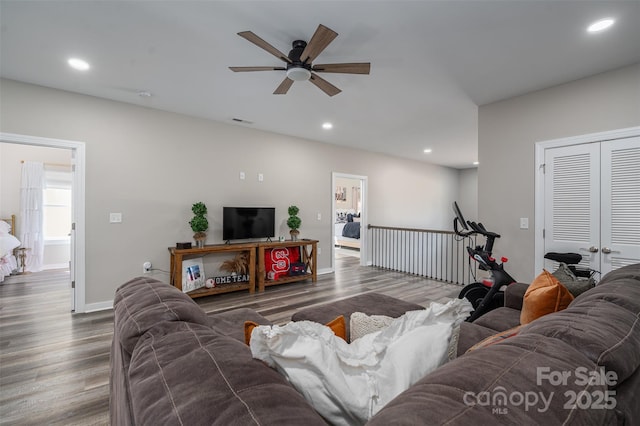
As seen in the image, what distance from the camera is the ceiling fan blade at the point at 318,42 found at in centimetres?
178

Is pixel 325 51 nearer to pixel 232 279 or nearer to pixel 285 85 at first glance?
pixel 285 85

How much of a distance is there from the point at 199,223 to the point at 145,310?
314 cm

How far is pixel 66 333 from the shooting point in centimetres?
285

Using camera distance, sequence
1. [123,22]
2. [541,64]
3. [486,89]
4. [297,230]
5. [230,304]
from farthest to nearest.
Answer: [297,230] < [230,304] < [486,89] < [541,64] < [123,22]

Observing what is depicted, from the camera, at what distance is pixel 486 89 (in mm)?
3211

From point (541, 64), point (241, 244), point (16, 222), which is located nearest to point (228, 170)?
point (241, 244)

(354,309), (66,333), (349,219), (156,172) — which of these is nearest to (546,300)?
(354,309)

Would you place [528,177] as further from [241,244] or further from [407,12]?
[241,244]

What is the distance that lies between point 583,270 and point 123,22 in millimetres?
4713

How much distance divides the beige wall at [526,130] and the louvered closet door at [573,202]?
16 cm

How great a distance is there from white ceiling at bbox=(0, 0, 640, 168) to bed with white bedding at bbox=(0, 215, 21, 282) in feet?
11.3

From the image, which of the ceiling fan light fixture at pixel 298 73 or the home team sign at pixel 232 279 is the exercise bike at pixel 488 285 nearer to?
the ceiling fan light fixture at pixel 298 73

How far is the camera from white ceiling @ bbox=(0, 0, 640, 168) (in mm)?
1964

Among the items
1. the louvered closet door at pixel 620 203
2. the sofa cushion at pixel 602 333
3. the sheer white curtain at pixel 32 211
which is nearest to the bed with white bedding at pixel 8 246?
the sheer white curtain at pixel 32 211
